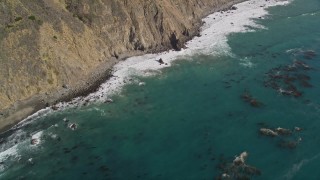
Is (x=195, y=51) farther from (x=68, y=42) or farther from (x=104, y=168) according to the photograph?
(x=104, y=168)

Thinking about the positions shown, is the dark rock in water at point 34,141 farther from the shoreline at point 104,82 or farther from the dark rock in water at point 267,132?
the dark rock in water at point 267,132

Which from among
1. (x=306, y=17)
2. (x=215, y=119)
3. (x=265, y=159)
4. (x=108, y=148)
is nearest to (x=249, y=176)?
(x=265, y=159)

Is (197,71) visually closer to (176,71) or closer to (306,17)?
(176,71)

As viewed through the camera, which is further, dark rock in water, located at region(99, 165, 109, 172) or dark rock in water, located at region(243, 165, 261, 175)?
dark rock in water, located at region(99, 165, 109, 172)

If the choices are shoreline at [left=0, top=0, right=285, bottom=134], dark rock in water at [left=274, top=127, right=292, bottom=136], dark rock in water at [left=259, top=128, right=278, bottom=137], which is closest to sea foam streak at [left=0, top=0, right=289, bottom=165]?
shoreline at [left=0, top=0, right=285, bottom=134]

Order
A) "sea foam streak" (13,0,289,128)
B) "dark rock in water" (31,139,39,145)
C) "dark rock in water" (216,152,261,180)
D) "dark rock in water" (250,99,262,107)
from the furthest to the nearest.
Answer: "sea foam streak" (13,0,289,128)
"dark rock in water" (250,99,262,107)
"dark rock in water" (31,139,39,145)
"dark rock in water" (216,152,261,180)

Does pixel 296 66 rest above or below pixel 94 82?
below

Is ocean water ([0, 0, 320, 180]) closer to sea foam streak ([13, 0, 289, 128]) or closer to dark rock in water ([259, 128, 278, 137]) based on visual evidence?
dark rock in water ([259, 128, 278, 137])
